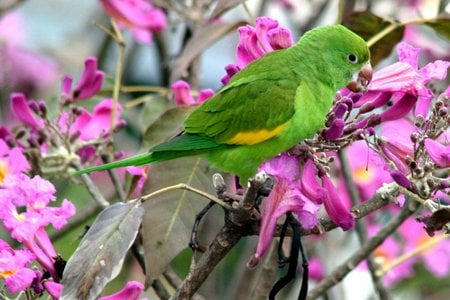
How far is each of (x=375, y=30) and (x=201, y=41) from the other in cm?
33

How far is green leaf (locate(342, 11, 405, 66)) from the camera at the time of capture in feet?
5.83

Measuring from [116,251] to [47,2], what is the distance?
4.49 metres

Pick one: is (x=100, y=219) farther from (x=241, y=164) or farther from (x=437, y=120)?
(x=437, y=120)

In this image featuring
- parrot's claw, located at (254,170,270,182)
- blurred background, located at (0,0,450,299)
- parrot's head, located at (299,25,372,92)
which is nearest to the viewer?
parrot's claw, located at (254,170,270,182)

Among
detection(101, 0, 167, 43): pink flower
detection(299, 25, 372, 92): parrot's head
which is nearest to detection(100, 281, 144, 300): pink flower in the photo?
detection(299, 25, 372, 92): parrot's head

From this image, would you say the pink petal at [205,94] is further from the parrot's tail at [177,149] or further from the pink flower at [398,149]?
the pink flower at [398,149]

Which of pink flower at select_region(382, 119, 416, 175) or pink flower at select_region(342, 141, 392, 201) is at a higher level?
pink flower at select_region(382, 119, 416, 175)

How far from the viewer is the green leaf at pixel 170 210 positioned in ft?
4.87

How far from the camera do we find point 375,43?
181 centimetres

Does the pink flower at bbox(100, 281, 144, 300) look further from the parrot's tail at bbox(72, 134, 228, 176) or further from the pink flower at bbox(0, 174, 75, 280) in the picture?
the parrot's tail at bbox(72, 134, 228, 176)

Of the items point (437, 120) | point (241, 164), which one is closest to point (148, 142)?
point (241, 164)

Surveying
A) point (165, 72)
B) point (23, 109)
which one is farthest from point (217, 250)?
point (165, 72)

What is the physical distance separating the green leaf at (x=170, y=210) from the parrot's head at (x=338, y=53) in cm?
26

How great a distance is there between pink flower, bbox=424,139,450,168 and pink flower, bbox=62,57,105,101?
78cm
